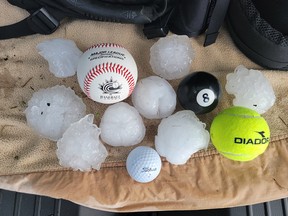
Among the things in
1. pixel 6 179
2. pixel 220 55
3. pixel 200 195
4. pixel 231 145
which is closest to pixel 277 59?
pixel 220 55

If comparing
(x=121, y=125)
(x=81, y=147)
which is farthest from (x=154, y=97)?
(x=81, y=147)

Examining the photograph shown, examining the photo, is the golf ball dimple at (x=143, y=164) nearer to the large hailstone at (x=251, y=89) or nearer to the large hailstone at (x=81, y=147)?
the large hailstone at (x=81, y=147)

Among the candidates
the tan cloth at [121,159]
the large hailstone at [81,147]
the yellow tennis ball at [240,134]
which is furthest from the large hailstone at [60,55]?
the yellow tennis ball at [240,134]

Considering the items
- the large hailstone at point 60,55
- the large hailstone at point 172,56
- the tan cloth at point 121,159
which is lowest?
the tan cloth at point 121,159

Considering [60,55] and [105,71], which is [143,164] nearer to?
[105,71]

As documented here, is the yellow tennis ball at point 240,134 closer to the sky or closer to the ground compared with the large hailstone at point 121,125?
closer to the sky

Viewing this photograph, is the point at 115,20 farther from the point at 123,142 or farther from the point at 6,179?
the point at 6,179
